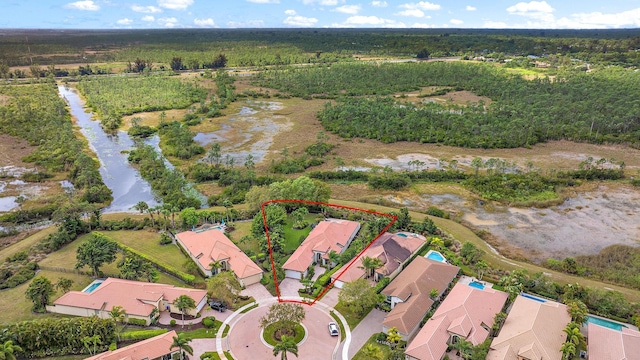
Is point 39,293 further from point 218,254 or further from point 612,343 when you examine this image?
point 612,343

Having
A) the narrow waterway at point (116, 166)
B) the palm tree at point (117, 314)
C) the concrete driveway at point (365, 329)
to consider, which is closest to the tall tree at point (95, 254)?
the palm tree at point (117, 314)

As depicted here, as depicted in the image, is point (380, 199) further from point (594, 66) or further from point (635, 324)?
point (594, 66)

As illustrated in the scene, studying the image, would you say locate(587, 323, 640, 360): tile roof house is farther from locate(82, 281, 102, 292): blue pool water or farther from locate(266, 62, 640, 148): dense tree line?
locate(266, 62, 640, 148): dense tree line

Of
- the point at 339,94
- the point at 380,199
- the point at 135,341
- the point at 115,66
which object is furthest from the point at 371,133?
the point at 115,66

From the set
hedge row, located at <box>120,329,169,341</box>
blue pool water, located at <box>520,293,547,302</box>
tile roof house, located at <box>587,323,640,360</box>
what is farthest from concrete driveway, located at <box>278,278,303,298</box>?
tile roof house, located at <box>587,323,640,360</box>


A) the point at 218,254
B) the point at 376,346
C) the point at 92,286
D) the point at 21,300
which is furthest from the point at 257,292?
the point at 21,300

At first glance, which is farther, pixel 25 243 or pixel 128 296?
pixel 25 243
